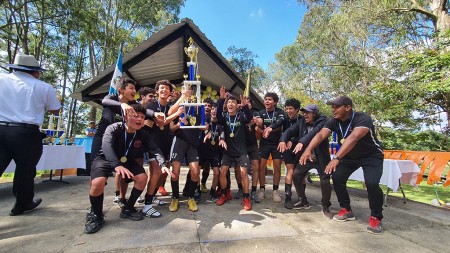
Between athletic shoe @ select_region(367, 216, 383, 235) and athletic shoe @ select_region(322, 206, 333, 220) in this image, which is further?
athletic shoe @ select_region(322, 206, 333, 220)

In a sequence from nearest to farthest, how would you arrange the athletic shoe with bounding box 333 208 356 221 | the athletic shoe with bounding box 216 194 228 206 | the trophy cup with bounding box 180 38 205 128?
the athletic shoe with bounding box 333 208 356 221 → the trophy cup with bounding box 180 38 205 128 → the athletic shoe with bounding box 216 194 228 206

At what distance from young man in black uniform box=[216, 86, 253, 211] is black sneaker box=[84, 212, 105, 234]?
Result: 1.76 metres

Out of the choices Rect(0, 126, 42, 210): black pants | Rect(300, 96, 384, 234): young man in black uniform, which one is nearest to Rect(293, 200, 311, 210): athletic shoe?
Rect(300, 96, 384, 234): young man in black uniform

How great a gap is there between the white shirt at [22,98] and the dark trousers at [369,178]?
4346 mm

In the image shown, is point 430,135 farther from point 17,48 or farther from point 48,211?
point 17,48

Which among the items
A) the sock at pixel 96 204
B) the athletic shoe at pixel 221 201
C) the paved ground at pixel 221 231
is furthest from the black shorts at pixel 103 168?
the athletic shoe at pixel 221 201

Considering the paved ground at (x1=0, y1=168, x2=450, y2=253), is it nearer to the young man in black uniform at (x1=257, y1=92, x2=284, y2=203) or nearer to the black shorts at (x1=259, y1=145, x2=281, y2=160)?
the young man in black uniform at (x1=257, y1=92, x2=284, y2=203)

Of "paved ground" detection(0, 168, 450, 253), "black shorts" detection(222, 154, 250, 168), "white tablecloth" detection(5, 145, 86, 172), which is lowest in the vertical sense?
"paved ground" detection(0, 168, 450, 253)

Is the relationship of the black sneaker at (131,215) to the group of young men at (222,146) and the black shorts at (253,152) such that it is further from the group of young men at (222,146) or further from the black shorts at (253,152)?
the black shorts at (253,152)

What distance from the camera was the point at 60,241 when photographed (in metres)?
2.58

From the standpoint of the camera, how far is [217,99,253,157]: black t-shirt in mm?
4148

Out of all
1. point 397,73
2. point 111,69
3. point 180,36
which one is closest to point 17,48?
point 111,69

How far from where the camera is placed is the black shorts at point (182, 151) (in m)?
3.78

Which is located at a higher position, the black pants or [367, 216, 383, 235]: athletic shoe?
the black pants
